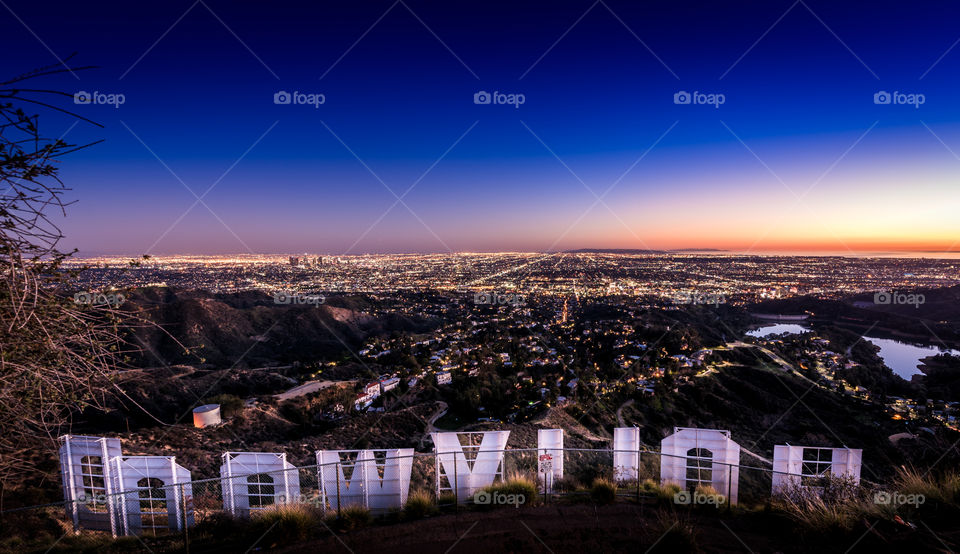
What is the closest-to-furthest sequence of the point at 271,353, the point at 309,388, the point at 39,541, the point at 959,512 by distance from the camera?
the point at 959,512
the point at 39,541
the point at 309,388
the point at 271,353

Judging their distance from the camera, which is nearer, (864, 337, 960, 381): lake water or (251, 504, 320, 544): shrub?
(251, 504, 320, 544): shrub

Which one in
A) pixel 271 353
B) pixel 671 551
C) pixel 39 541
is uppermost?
pixel 671 551

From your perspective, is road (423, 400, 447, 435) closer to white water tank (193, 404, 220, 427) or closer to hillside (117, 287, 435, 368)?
white water tank (193, 404, 220, 427)

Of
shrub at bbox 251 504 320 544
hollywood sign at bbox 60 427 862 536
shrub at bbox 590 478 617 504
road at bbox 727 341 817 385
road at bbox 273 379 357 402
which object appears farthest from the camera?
Result: road at bbox 727 341 817 385

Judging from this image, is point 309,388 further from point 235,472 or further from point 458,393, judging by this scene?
point 235,472

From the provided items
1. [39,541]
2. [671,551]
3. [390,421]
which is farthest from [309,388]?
[671,551]

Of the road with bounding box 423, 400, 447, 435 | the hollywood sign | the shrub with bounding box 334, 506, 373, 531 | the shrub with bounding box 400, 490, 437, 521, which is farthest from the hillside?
the shrub with bounding box 400, 490, 437, 521

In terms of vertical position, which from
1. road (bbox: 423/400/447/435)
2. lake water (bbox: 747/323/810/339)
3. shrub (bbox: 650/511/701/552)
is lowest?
lake water (bbox: 747/323/810/339)
